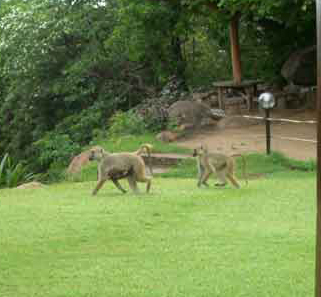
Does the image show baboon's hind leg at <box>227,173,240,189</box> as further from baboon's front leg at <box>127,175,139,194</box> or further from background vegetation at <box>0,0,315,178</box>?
background vegetation at <box>0,0,315,178</box>

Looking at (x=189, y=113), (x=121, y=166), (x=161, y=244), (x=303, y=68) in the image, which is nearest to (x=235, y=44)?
(x=303, y=68)

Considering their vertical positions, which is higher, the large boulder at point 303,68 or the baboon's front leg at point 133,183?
the baboon's front leg at point 133,183

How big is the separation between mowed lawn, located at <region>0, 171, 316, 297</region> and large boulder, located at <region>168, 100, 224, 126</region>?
9501 millimetres

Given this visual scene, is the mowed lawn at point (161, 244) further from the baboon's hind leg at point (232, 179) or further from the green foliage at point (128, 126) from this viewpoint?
the green foliage at point (128, 126)

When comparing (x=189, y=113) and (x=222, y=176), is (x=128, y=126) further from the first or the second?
(x=222, y=176)

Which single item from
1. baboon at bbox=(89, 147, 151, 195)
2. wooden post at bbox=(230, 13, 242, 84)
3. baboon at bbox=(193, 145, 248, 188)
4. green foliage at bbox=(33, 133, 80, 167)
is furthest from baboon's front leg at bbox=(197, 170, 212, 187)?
wooden post at bbox=(230, 13, 242, 84)

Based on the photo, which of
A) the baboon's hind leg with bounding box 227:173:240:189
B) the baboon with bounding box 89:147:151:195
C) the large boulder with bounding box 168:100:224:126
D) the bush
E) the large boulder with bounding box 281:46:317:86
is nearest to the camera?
the baboon with bounding box 89:147:151:195

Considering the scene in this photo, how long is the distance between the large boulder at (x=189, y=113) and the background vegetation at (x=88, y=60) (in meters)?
2.67

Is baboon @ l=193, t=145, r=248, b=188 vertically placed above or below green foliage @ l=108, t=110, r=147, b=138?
above

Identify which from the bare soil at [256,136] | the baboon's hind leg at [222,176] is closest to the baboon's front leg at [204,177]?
the baboon's hind leg at [222,176]

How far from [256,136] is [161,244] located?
12.6 metres

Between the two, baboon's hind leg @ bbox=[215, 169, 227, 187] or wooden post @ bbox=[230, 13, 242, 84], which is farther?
wooden post @ bbox=[230, 13, 242, 84]

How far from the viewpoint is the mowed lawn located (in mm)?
7098

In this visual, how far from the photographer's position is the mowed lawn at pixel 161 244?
710 cm
